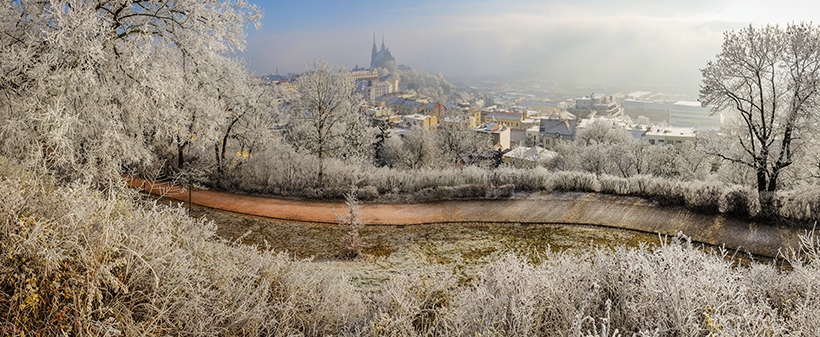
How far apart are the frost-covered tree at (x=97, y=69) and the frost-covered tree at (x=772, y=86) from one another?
11909 mm

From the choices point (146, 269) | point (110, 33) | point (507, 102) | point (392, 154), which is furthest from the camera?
point (507, 102)

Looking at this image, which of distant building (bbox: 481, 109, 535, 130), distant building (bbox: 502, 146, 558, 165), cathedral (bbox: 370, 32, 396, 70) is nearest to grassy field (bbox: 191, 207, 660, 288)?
distant building (bbox: 502, 146, 558, 165)

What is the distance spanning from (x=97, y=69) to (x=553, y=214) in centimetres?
926

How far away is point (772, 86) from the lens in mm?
10406

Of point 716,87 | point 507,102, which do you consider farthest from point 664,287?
point 507,102

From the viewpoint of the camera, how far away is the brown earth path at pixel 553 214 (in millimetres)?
7453

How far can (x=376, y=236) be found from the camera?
793 cm

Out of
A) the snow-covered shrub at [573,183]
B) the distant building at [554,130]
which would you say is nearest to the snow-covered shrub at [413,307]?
the snow-covered shrub at [573,183]

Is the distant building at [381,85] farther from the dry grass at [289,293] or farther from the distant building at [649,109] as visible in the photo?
the dry grass at [289,293]

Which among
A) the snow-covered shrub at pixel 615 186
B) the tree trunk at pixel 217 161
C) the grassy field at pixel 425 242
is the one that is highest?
the tree trunk at pixel 217 161

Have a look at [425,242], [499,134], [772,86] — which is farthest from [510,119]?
[425,242]

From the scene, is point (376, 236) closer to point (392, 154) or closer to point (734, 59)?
point (734, 59)

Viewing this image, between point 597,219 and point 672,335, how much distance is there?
6.09m

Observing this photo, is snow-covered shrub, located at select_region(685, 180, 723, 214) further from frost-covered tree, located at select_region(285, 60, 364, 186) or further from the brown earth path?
frost-covered tree, located at select_region(285, 60, 364, 186)
